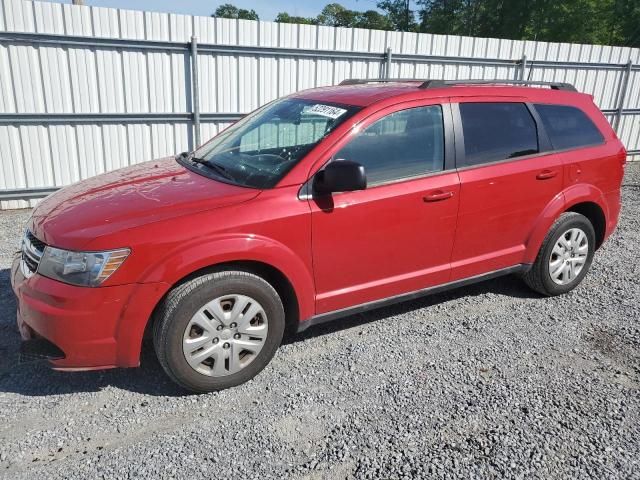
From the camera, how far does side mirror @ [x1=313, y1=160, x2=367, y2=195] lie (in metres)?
3.03

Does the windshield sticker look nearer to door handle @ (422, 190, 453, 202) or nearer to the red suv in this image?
the red suv

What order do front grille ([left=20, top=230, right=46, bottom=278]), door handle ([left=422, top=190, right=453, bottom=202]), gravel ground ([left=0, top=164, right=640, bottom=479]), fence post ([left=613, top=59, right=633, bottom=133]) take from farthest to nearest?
fence post ([left=613, top=59, right=633, bottom=133])
door handle ([left=422, top=190, right=453, bottom=202])
front grille ([left=20, top=230, right=46, bottom=278])
gravel ground ([left=0, top=164, right=640, bottom=479])

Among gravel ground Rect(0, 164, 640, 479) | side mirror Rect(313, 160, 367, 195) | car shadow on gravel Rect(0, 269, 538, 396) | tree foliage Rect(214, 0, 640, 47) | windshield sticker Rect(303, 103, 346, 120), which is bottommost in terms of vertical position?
car shadow on gravel Rect(0, 269, 538, 396)

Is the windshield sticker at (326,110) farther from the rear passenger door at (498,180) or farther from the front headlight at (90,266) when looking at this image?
the front headlight at (90,266)

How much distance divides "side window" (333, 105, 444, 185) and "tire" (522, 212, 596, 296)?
1.37 metres

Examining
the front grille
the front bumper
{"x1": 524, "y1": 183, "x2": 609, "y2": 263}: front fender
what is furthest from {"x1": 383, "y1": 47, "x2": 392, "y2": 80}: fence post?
the front bumper

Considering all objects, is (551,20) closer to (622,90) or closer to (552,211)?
(622,90)

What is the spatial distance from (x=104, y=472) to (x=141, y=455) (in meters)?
0.18

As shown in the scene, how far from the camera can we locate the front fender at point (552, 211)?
13.6 ft

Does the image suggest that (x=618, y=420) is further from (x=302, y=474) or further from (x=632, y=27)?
(x=632, y=27)

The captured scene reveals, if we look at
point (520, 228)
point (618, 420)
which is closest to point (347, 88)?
point (520, 228)

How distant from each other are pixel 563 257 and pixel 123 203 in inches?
142

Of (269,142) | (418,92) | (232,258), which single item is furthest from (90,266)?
(418,92)

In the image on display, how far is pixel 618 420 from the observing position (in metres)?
2.88
